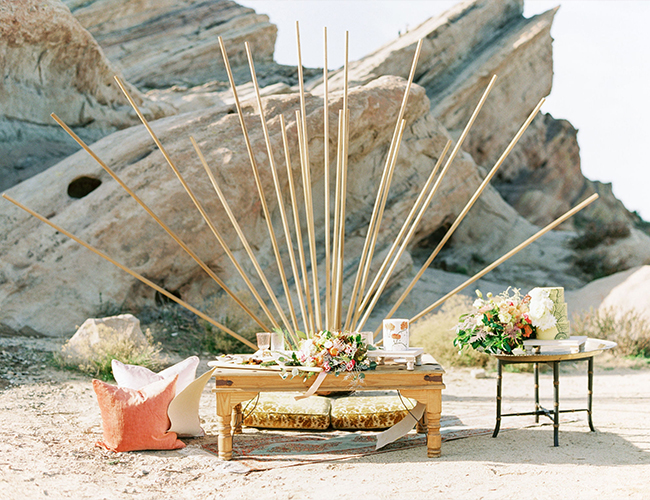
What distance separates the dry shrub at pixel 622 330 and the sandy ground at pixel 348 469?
3.03 meters

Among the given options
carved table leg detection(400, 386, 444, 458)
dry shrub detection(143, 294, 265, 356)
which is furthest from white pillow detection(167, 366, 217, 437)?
dry shrub detection(143, 294, 265, 356)

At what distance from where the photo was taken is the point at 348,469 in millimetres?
3203

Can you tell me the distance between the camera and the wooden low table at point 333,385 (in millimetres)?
3277

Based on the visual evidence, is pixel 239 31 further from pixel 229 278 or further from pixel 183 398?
pixel 183 398

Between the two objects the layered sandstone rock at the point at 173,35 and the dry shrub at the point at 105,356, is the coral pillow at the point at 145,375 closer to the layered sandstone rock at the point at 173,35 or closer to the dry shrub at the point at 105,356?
the dry shrub at the point at 105,356

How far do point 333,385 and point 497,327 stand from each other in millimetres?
1042

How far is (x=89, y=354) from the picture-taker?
5613mm

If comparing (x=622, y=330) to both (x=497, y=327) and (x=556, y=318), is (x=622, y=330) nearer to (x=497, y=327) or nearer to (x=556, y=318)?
(x=556, y=318)

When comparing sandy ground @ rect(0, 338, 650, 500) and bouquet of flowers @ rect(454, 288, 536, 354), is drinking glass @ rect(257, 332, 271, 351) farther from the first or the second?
bouquet of flowers @ rect(454, 288, 536, 354)

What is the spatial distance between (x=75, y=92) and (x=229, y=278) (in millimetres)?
4314

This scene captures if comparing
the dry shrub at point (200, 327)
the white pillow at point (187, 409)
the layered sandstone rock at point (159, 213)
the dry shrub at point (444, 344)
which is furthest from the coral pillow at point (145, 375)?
the dry shrub at point (444, 344)

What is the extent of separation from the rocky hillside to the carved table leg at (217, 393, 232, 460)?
3.76 meters

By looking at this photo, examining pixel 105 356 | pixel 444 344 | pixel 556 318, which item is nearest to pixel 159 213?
pixel 105 356

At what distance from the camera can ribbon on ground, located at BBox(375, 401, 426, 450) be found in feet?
11.7
